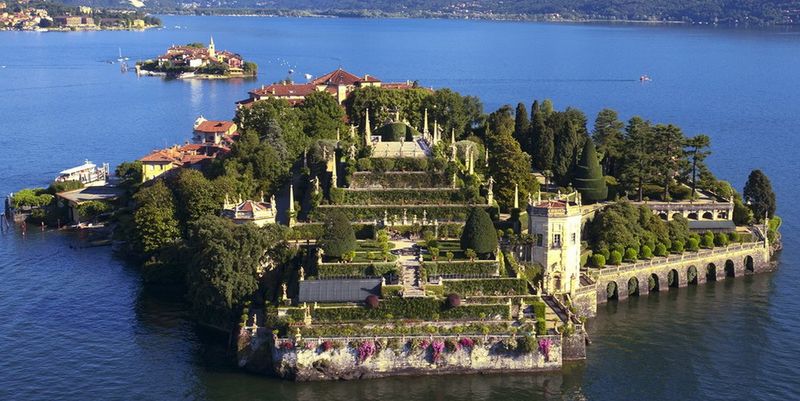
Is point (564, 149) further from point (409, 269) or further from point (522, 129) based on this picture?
point (409, 269)

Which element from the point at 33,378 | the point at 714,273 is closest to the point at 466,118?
the point at 714,273

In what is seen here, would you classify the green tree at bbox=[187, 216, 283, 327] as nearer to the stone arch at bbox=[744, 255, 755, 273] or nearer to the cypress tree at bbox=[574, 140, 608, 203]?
the cypress tree at bbox=[574, 140, 608, 203]

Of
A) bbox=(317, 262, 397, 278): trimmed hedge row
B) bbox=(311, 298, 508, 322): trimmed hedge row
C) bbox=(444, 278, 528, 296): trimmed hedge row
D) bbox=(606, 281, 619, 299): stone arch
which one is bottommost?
bbox=(606, 281, 619, 299): stone arch

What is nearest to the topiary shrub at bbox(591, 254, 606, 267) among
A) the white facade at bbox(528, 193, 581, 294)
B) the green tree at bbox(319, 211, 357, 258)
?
the white facade at bbox(528, 193, 581, 294)

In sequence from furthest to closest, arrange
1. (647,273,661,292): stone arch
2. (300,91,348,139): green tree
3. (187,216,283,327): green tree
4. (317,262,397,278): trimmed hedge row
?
(300,91,348,139): green tree, (647,273,661,292): stone arch, (187,216,283,327): green tree, (317,262,397,278): trimmed hedge row

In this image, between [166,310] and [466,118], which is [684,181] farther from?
[166,310]

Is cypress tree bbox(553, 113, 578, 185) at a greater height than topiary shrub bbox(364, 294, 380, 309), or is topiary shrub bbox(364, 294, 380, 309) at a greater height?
cypress tree bbox(553, 113, 578, 185)

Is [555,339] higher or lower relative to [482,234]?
lower
